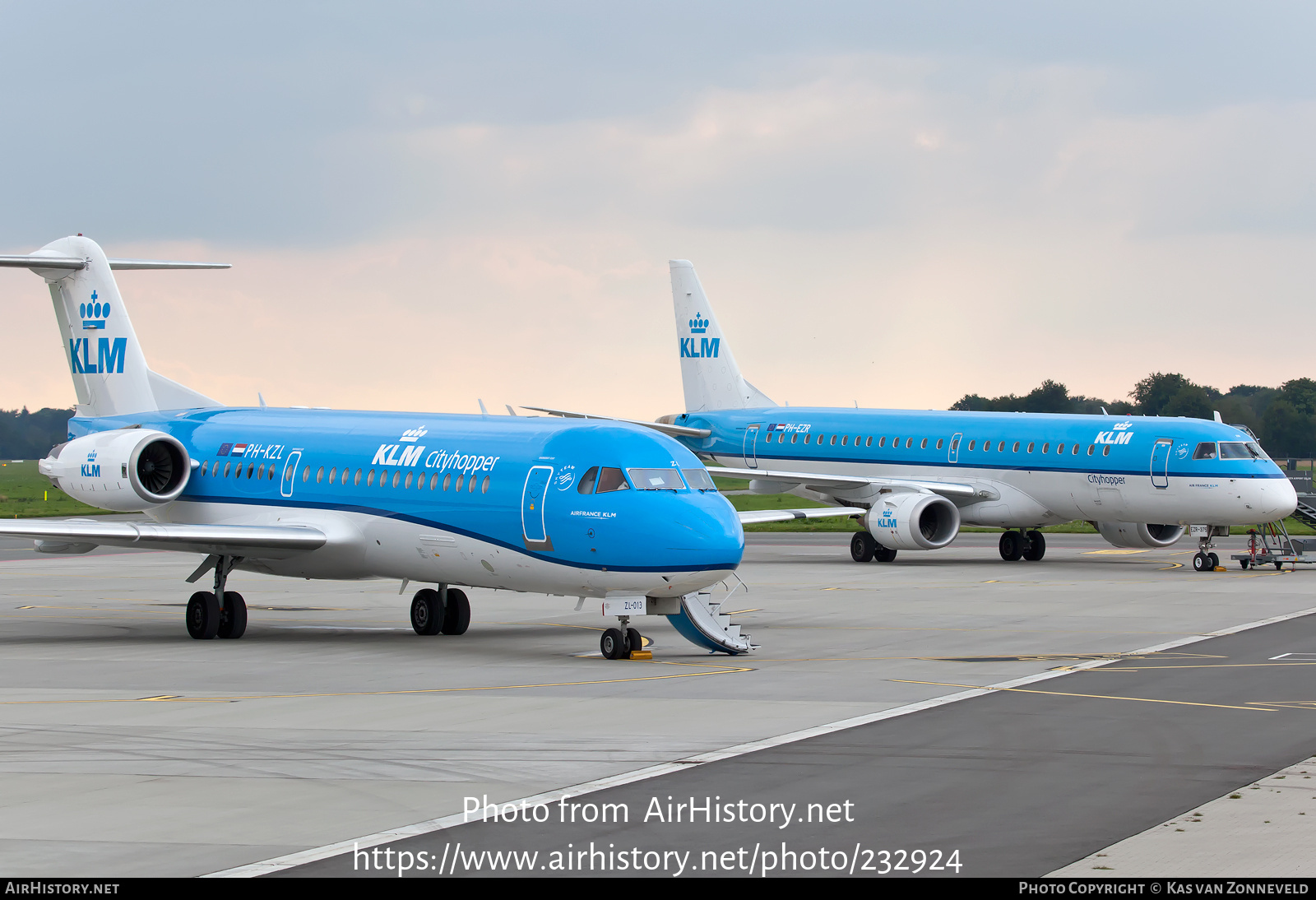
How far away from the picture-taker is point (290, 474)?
1120 inches

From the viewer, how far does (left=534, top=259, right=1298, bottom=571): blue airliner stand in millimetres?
40781

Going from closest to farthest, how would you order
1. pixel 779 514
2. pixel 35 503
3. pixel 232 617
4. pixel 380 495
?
pixel 380 495 < pixel 232 617 < pixel 779 514 < pixel 35 503

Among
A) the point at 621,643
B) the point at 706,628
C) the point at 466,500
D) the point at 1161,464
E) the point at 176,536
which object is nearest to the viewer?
the point at 621,643

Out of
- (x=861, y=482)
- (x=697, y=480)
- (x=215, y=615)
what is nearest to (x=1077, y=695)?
(x=697, y=480)

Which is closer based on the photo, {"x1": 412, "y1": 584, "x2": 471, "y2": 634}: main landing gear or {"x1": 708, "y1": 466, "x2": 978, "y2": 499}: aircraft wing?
{"x1": 412, "y1": 584, "x2": 471, "y2": 634}: main landing gear

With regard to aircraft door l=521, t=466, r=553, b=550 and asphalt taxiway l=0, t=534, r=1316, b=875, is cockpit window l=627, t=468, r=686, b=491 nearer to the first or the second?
aircraft door l=521, t=466, r=553, b=550

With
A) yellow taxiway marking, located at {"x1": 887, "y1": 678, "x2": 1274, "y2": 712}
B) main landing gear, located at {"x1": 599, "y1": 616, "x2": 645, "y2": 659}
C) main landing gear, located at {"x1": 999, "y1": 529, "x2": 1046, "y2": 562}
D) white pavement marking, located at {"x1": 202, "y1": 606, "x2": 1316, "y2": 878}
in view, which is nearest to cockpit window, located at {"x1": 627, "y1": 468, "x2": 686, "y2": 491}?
main landing gear, located at {"x1": 599, "y1": 616, "x2": 645, "y2": 659}

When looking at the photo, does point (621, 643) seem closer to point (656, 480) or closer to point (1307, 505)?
point (656, 480)

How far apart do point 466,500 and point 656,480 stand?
340 centimetres

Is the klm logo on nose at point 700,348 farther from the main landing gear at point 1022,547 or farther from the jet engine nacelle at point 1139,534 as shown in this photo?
the jet engine nacelle at point 1139,534

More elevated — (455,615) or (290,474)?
(290,474)

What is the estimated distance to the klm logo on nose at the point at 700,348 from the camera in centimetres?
5753

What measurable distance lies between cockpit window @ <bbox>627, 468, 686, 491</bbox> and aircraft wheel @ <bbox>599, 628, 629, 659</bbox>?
84.6 inches

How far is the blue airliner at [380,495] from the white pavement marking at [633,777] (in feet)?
15.9
